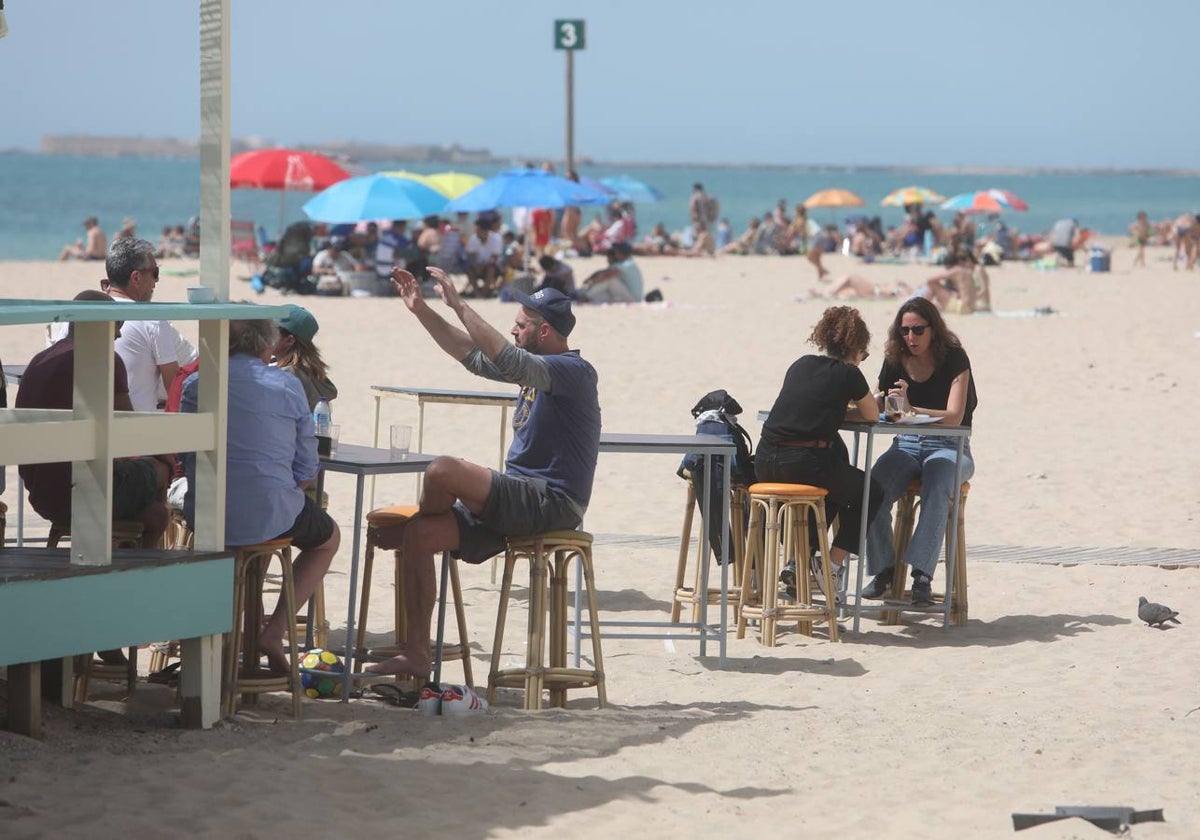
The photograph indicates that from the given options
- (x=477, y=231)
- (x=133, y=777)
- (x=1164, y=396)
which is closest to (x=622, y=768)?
(x=133, y=777)

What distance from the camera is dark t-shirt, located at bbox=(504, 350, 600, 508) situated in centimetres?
543

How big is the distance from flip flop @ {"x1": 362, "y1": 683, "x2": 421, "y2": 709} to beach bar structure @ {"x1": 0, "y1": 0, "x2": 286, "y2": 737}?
68 cm

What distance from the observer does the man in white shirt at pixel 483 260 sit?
2172 centimetres

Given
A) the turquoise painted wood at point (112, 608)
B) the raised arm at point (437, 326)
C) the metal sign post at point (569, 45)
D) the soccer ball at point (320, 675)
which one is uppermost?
the metal sign post at point (569, 45)

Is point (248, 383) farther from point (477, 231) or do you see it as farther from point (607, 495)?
point (477, 231)

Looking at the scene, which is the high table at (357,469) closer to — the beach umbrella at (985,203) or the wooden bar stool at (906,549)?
the wooden bar stool at (906,549)

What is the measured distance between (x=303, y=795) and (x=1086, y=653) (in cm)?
333

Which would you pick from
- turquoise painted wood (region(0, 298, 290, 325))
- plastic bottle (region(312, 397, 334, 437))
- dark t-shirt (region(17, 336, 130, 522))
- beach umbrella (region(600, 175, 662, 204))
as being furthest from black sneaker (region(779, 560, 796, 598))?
Result: beach umbrella (region(600, 175, 662, 204))

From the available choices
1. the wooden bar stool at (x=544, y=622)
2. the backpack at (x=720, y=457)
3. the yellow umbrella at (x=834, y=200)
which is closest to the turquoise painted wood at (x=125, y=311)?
the wooden bar stool at (x=544, y=622)

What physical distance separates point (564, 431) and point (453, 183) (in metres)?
19.4

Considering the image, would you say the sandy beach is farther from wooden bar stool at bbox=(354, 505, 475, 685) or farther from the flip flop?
wooden bar stool at bbox=(354, 505, 475, 685)

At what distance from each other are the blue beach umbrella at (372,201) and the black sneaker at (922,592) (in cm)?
1381

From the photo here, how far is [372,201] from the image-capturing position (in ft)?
66.1

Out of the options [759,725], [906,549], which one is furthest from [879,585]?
[759,725]
